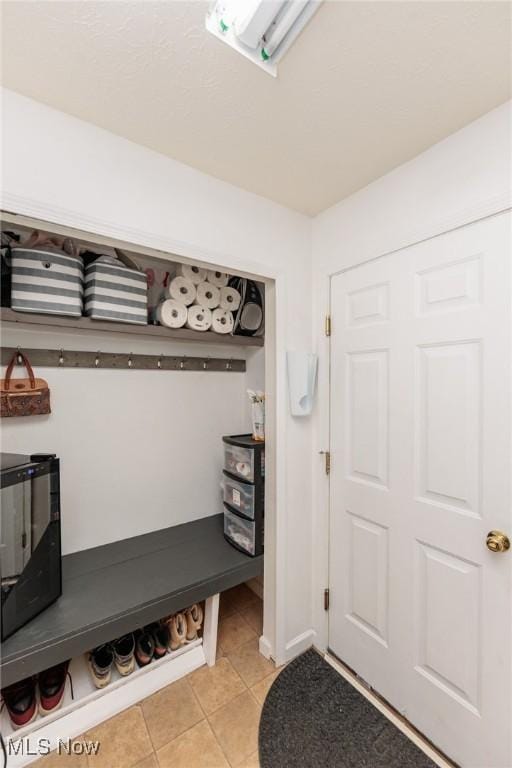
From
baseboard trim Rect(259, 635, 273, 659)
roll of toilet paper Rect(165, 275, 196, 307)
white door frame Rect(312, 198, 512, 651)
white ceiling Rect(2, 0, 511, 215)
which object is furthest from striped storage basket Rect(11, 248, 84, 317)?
baseboard trim Rect(259, 635, 273, 659)

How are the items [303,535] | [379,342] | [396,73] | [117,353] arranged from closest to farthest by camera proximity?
[396,73] → [379,342] → [303,535] → [117,353]

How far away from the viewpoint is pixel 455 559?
1.28 m

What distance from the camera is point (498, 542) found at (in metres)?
1.14

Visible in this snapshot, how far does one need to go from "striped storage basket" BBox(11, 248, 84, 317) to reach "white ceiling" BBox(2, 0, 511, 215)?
0.59m

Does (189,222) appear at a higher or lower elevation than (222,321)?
higher

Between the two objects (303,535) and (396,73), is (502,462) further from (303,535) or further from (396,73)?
(396,73)

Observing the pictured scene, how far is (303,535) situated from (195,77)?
81.1 inches

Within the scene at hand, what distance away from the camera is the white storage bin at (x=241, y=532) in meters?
1.88

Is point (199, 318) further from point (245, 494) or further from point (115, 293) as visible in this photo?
point (245, 494)

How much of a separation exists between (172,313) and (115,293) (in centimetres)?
32

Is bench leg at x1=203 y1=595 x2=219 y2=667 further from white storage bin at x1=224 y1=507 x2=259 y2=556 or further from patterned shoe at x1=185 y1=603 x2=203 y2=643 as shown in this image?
white storage bin at x1=224 y1=507 x2=259 y2=556

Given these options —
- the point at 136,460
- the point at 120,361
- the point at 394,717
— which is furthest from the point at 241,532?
the point at 120,361

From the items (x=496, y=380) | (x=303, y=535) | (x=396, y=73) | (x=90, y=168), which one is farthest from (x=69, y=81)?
(x=303, y=535)

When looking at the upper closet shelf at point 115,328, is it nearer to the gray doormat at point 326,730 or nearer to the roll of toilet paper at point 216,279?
the roll of toilet paper at point 216,279
